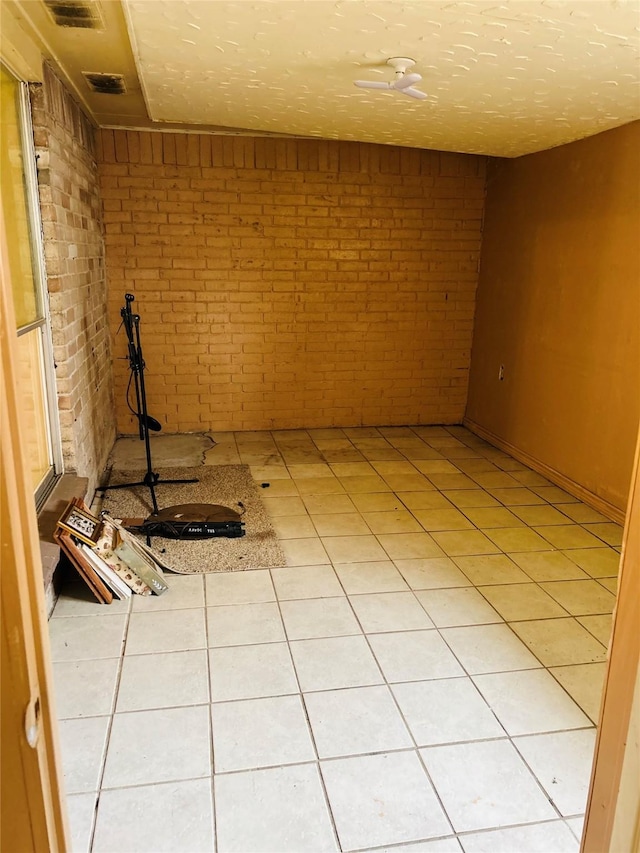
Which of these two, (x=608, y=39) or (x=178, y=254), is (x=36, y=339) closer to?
(x=178, y=254)

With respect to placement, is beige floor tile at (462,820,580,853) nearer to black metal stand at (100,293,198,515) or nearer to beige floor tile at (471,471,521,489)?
black metal stand at (100,293,198,515)

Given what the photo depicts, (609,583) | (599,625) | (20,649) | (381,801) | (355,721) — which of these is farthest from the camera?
(609,583)

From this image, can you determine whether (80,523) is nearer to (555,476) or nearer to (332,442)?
(332,442)

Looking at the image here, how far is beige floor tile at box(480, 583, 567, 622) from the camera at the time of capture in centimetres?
287

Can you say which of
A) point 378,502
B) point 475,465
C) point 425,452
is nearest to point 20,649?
point 378,502

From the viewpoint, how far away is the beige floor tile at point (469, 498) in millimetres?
4164

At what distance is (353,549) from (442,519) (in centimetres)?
74

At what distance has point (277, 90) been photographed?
3209mm

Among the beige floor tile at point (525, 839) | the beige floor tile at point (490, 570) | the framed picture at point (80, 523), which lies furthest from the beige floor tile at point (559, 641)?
the framed picture at point (80, 523)

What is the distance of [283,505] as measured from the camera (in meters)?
4.08

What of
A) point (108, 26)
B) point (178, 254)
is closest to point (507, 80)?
point (108, 26)

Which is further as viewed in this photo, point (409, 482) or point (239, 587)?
point (409, 482)

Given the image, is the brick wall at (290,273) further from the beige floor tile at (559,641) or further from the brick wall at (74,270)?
the beige floor tile at (559,641)

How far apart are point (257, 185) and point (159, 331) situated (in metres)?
1.51
